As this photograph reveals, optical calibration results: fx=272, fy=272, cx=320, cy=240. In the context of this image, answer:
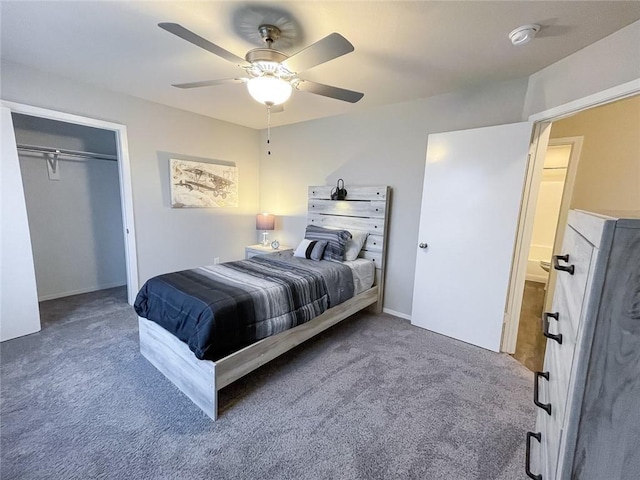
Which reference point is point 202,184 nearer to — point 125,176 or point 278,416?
point 125,176

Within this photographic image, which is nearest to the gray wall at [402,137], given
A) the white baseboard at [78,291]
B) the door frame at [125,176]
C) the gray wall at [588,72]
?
the gray wall at [588,72]

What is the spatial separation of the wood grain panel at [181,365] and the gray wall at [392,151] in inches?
92.9

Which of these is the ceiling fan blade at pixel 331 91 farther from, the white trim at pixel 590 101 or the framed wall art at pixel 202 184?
the framed wall art at pixel 202 184

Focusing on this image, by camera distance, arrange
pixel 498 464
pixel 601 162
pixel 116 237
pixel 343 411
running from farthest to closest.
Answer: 1. pixel 116 237
2. pixel 601 162
3. pixel 343 411
4. pixel 498 464

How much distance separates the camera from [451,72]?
2.35 metres

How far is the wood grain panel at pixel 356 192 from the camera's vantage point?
3.30 metres

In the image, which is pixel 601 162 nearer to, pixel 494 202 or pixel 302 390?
pixel 494 202

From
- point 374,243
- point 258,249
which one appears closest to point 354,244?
point 374,243

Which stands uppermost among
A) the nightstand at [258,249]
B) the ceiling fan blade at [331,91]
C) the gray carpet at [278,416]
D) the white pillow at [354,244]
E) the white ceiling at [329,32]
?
the white ceiling at [329,32]

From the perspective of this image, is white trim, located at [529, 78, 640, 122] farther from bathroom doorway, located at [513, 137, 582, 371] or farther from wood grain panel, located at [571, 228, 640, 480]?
wood grain panel, located at [571, 228, 640, 480]

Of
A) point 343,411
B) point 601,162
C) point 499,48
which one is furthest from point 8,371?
point 601,162

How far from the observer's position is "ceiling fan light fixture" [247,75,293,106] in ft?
5.67

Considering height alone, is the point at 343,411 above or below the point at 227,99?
below

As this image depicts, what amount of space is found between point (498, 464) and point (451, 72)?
282 cm
